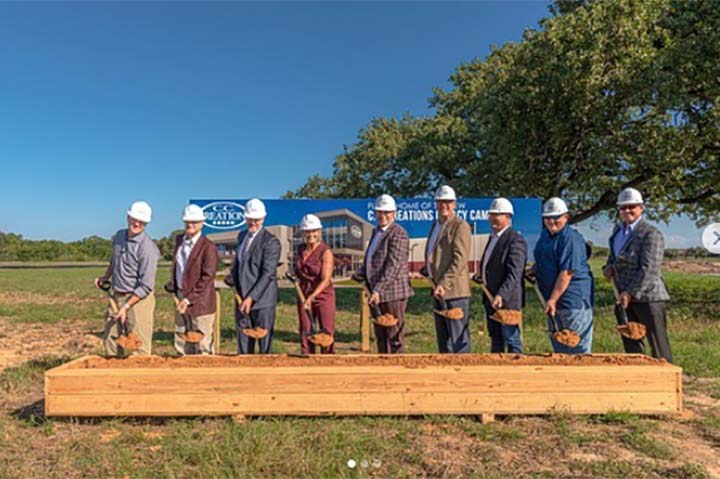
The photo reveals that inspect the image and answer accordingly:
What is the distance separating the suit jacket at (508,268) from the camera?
14.7ft

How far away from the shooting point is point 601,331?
757cm

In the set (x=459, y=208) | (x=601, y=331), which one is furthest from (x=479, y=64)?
(x=601, y=331)

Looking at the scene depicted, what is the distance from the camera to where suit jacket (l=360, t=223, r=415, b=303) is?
185 inches

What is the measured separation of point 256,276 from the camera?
186 inches

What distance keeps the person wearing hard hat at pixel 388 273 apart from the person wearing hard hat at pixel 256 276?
92cm

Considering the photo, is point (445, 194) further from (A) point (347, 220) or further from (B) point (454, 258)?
(A) point (347, 220)

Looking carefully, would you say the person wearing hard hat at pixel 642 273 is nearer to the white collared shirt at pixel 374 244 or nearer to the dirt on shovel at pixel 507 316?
the dirt on shovel at pixel 507 316

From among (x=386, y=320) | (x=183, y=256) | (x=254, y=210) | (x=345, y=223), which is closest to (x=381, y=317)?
(x=386, y=320)

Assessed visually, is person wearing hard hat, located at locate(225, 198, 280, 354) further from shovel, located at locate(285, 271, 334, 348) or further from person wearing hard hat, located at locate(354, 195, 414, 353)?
person wearing hard hat, located at locate(354, 195, 414, 353)

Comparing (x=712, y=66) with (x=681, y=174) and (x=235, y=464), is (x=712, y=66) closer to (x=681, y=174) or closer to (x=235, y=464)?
(x=681, y=174)

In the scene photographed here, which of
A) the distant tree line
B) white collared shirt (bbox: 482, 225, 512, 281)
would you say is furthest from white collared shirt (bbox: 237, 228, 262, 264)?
the distant tree line

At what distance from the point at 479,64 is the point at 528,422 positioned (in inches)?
685

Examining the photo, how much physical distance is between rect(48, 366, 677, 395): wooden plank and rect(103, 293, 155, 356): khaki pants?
104 centimetres

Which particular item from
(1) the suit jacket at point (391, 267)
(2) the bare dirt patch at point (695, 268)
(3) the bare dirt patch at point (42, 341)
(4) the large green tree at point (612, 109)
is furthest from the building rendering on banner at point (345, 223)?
(2) the bare dirt patch at point (695, 268)
